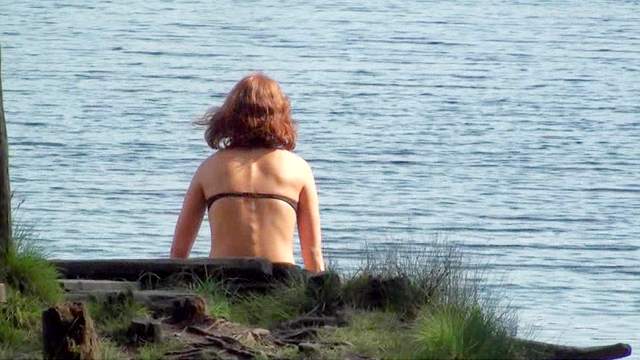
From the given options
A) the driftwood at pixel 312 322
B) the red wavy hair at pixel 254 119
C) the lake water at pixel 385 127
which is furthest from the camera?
the lake water at pixel 385 127

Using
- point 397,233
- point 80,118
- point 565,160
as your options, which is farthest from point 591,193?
point 80,118

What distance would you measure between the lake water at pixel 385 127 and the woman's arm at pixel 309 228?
110cm

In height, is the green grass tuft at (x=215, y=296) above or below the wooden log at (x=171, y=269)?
below

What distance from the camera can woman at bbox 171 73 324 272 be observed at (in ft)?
24.5

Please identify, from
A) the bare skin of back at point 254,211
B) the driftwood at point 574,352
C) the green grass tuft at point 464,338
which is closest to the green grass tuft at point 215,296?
the bare skin of back at point 254,211

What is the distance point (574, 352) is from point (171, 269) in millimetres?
1696

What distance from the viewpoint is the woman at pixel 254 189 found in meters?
7.46

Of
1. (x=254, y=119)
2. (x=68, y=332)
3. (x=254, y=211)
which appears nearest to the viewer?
(x=68, y=332)

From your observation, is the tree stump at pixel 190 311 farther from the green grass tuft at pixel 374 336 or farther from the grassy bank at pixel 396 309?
the green grass tuft at pixel 374 336

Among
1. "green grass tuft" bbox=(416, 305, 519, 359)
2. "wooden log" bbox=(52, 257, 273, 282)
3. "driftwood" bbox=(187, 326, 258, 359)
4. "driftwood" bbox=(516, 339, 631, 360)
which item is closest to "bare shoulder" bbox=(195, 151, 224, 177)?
"wooden log" bbox=(52, 257, 273, 282)

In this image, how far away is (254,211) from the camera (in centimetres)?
747

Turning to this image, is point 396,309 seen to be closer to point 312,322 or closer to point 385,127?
point 312,322

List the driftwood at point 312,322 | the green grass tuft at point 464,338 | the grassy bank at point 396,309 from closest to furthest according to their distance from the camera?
1. the green grass tuft at point 464,338
2. the grassy bank at point 396,309
3. the driftwood at point 312,322

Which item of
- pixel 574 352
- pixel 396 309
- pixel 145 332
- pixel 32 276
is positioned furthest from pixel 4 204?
pixel 574 352
